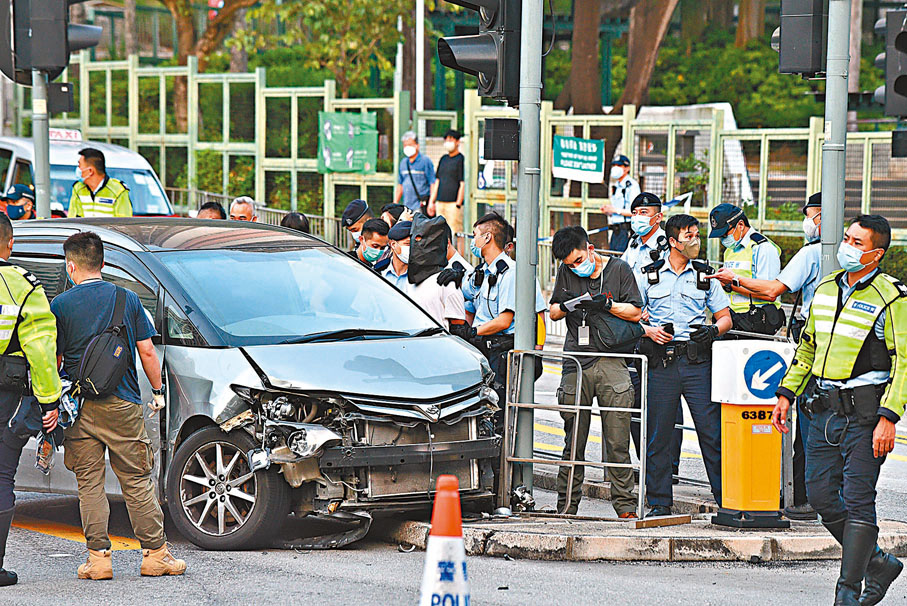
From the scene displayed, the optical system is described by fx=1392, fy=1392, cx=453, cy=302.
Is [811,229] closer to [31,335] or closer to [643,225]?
[643,225]

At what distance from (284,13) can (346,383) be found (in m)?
22.9

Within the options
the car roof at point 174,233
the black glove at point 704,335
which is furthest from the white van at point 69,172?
the black glove at point 704,335

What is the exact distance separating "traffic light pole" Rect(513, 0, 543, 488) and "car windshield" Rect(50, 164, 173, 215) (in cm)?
1134

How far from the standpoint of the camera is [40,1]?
36.4ft

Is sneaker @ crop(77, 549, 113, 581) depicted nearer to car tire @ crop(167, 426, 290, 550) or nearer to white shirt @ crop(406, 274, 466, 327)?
car tire @ crop(167, 426, 290, 550)

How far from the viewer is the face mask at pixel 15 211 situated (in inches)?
556

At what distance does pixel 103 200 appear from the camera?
42.1 feet

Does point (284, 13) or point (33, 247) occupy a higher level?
point (284, 13)

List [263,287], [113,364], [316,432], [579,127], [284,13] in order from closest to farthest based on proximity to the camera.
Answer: [113,364] < [316,432] < [263,287] < [579,127] < [284,13]

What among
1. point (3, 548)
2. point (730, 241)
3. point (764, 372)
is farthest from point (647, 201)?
point (3, 548)

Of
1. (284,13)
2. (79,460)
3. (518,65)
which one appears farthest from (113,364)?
(284,13)

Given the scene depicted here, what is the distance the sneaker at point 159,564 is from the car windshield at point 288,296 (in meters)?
1.23

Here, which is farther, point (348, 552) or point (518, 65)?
point (518, 65)

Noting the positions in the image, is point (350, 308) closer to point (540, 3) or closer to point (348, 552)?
point (348, 552)
